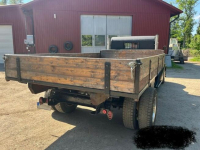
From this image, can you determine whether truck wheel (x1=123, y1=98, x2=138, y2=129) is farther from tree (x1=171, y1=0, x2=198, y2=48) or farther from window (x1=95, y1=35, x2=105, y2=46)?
tree (x1=171, y1=0, x2=198, y2=48)

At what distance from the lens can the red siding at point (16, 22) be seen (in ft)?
50.0

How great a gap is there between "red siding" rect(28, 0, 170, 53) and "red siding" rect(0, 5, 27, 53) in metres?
3.09

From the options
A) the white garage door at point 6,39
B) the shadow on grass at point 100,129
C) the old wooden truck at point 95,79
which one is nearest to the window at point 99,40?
the white garage door at point 6,39

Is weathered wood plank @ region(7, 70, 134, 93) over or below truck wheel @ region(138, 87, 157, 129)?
over

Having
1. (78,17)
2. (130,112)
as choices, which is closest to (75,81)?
(130,112)

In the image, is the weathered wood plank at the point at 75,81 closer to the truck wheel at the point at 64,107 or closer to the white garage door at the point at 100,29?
the truck wheel at the point at 64,107

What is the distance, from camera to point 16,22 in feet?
51.1

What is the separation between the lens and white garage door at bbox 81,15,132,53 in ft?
44.8

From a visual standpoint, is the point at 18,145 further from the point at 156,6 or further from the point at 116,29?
the point at 156,6

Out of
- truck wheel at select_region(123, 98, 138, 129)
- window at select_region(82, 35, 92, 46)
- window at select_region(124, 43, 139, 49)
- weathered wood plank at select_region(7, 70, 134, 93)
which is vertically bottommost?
truck wheel at select_region(123, 98, 138, 129)

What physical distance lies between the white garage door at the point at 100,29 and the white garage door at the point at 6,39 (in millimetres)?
7312

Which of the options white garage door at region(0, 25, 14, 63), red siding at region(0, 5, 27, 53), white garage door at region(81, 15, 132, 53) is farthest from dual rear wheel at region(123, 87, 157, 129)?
white garage door at region(0, 25, 14, 63)

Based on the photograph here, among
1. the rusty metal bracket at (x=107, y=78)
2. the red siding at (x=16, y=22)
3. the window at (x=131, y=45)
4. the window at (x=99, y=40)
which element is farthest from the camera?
the red siding at (x=16, y=22)

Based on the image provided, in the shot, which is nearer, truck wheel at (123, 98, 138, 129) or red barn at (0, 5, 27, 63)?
truck wheel at (123, 98, 138, 129)
